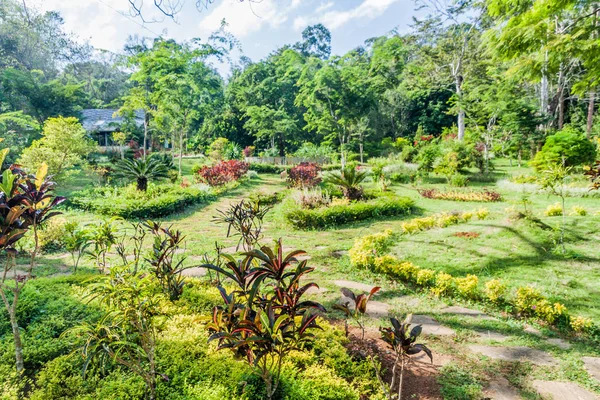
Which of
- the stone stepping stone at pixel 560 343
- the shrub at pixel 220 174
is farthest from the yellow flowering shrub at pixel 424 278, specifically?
the shrub at pixel 220 174

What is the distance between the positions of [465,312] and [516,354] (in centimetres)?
77

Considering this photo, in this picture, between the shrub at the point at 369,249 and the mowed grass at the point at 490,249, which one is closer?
the mowed grass at the point at 490,249

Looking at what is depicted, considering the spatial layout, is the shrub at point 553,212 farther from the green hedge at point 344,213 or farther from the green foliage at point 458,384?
the green foliage at point 458,384

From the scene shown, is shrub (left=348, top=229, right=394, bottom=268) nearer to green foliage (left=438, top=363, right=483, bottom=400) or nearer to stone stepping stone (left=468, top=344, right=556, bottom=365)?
stone stepping stone (left=468, top=344, right=556, bottom=365)

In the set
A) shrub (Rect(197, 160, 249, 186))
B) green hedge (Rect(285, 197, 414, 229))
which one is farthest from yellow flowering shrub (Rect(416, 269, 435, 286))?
shrub (Rect(197, 160, 249, 186))

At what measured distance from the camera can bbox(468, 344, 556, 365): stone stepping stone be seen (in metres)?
2.62

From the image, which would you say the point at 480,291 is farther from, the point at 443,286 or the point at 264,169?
the point at 264,169

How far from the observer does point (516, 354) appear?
8.91ft

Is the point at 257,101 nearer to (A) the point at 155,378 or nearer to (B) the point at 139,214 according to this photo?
(B) the point at 139,214

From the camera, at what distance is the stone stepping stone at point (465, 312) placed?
340 centimetres

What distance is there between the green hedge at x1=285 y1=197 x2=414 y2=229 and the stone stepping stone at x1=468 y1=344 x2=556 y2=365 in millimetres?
4812

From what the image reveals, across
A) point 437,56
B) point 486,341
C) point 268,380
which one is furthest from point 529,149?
point 268,380

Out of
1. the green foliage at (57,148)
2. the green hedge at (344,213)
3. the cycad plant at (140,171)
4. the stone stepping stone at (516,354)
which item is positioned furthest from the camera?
the cycad plant at (140,171)

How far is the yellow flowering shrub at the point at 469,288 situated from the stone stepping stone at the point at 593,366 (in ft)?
3.71
